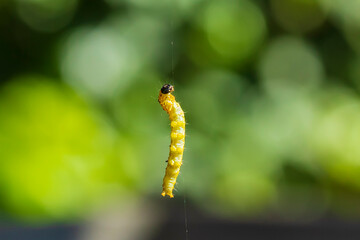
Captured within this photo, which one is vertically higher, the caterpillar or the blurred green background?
the blurred green background

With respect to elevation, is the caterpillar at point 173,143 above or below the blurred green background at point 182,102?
below

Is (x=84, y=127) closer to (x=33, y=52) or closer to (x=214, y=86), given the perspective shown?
(x=33, y=52)

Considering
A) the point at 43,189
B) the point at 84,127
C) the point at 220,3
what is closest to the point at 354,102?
the point at 220,3

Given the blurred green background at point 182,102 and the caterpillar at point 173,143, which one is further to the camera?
the blurred green background at point 182,102

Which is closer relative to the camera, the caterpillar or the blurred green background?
the caterpillar

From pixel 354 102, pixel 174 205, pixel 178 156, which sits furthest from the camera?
pixel 174 205

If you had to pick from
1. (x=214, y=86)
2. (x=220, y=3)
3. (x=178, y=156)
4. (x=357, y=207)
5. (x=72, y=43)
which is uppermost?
(x=220, y=3)
